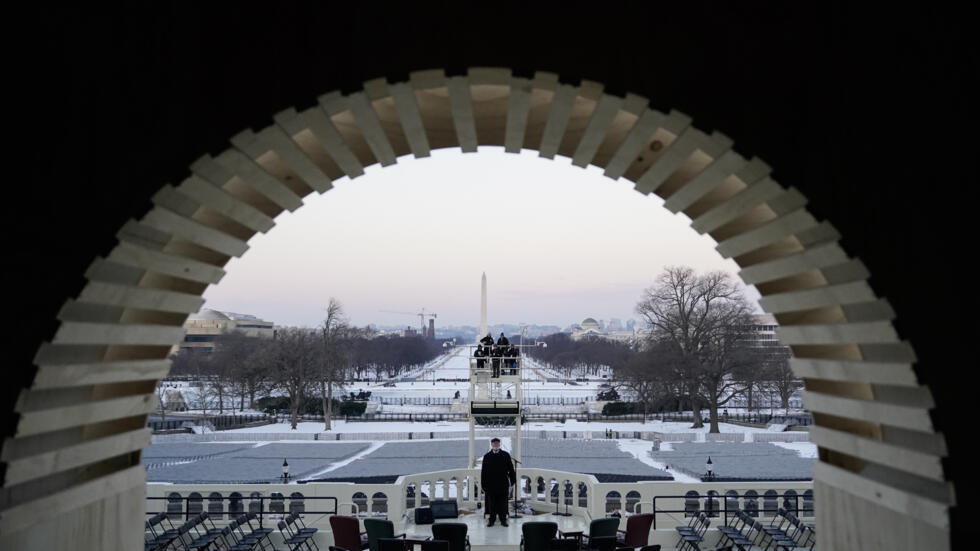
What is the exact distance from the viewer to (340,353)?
54375 millimetres

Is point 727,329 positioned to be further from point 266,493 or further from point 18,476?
point 18,476

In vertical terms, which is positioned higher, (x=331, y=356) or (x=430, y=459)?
(x=331, y=356)

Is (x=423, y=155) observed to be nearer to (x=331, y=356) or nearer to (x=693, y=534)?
(x=693, y=534)

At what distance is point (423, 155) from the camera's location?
468 centimetres

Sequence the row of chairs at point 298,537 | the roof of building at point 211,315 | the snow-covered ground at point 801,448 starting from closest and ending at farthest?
the row of chairs at point 298,537 → the snow-covered ground at point 801,448 → the roof of building at point 211,315

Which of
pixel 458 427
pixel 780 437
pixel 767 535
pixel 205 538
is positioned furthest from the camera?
pixel 458 427

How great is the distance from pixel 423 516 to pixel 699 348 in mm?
35130

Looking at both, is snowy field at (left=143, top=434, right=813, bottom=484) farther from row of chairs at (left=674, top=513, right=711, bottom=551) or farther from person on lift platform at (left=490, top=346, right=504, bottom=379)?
row of chairs at (left=674, top=513, right=711, bottom=551)

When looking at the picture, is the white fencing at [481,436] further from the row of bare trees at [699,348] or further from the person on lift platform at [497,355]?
the person on lift platform at [497,355]

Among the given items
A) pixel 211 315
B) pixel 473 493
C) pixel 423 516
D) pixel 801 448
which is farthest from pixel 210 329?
pixel 423 516

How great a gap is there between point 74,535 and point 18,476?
74cm

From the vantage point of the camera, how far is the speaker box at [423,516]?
13.6 meters

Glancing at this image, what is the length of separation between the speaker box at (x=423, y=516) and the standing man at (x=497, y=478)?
3.71 ft

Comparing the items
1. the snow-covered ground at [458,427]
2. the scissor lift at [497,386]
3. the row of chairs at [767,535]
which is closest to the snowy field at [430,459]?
the snow-covered ground at [458,427]
